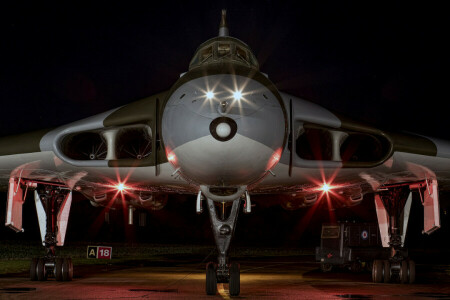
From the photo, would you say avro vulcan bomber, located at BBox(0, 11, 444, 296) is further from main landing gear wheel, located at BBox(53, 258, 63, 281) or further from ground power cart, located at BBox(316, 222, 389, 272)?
ground power cart, located at BBox(316, 222, 389, 272)

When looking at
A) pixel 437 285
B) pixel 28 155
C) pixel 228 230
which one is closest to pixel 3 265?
pixel 28 155

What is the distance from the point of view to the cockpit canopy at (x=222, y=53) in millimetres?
9477

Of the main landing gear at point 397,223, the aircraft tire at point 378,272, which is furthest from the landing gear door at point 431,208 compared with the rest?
the aircraft tire at point 378,272

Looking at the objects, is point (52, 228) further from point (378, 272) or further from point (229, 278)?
point (378, 272)

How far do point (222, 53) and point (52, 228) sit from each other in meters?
6.73

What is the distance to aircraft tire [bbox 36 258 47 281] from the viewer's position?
1323 centimetres

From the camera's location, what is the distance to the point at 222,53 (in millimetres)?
9625

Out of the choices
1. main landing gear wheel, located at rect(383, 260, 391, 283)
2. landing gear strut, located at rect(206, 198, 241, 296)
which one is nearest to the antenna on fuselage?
landing gear strut, located at rect(206, 198, 241, 296)

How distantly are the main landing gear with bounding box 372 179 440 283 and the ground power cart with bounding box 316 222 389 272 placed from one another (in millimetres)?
5843

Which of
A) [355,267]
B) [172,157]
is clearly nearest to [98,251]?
[355,267]

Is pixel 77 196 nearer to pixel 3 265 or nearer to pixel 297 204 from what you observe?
pixel 3 265

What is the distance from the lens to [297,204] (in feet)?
51.6

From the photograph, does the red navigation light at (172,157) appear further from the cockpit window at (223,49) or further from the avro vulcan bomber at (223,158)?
the cockpit window at (223,49)

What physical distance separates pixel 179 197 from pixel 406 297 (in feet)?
25.0
